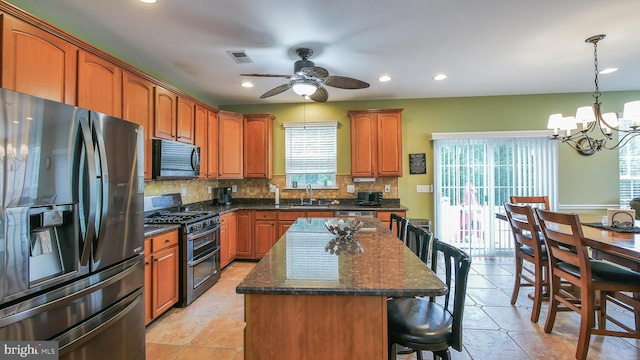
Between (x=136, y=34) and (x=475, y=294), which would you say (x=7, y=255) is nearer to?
(x=136, y=34)

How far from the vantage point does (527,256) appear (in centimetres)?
287

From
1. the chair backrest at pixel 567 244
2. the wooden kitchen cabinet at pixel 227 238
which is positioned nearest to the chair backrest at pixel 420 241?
the chair backrest at pixel 567 244

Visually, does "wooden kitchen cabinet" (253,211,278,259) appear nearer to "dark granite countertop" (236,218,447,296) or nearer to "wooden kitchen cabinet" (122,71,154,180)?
"wooden kitchen cabinet" (122,71,154,180)

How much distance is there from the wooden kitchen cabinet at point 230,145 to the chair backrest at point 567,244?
12.6 feet

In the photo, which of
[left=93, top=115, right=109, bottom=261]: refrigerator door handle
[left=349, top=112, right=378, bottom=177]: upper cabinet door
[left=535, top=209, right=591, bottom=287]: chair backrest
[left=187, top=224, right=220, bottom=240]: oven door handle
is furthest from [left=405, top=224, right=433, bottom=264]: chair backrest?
[left=349, top=112, right=378, bottom=177]: upper cabinet door

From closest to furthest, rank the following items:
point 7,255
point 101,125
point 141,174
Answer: point 7,255 < point 101,125 < point 141,174

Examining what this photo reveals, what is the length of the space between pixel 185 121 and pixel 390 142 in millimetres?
2915

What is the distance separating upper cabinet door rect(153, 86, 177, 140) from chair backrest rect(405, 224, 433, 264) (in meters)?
2.69

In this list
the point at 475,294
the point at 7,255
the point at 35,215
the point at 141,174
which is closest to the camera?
the point at 7,255

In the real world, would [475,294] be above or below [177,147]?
below

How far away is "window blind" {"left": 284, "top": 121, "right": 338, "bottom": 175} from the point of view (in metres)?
4.83

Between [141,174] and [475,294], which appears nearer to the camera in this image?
[141,174]

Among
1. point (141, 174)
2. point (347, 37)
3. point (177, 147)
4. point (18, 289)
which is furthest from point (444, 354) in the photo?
point (177, 147)

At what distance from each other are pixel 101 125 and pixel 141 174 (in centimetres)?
50
